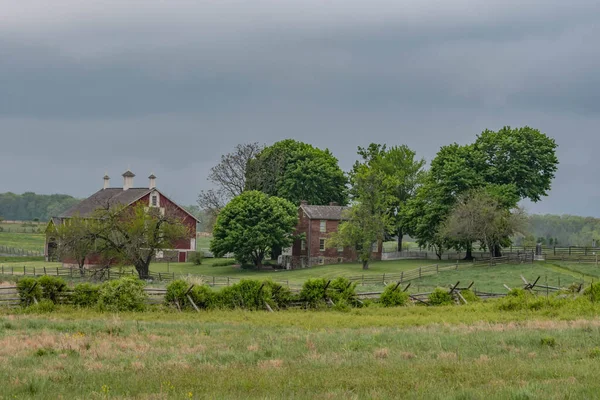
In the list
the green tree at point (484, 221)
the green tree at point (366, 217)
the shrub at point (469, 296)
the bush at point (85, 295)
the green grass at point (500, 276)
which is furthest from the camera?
the green tree at point (366, 217)

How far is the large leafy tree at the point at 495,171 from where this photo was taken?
83.8 metres

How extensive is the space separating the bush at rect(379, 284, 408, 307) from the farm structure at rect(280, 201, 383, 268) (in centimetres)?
4994

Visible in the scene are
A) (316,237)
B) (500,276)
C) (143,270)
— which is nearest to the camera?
(500,276)

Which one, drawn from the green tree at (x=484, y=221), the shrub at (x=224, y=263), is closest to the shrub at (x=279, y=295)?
the green tree at (x=484, y=221)

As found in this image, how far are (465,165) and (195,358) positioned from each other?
70012 mm

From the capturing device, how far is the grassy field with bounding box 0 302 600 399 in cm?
1454

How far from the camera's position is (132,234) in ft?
220

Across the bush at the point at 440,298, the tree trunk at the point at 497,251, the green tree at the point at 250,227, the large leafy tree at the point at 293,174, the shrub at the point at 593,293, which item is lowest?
the bush at the point at 440,298

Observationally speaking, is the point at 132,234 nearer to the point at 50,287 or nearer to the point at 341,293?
the point at 50,287

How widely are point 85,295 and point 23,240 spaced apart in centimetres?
11261

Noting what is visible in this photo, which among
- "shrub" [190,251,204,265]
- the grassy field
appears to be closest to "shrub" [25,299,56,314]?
the grassy field

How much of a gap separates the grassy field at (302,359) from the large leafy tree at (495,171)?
5166 centimetres

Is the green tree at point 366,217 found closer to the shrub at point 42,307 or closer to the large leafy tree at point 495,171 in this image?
the large leafy tree at point 495,171

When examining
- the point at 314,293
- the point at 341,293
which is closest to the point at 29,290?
the point at 314,293
